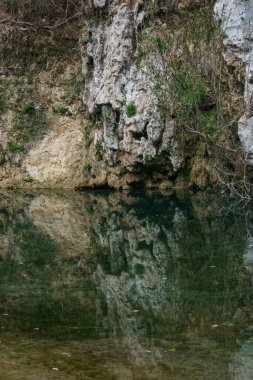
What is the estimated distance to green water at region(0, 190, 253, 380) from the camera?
7.38 m

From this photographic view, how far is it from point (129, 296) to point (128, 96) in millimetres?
16840

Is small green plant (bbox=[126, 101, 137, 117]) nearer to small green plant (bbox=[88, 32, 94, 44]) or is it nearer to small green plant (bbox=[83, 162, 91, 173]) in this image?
small green plant (bbox=[83, 162, 91, 173])

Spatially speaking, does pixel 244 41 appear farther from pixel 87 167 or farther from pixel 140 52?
pixel 87 167

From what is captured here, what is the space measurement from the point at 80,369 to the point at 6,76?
27.4 m

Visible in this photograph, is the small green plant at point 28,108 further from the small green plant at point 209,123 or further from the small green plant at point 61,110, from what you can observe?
the small green plant at point 209,123

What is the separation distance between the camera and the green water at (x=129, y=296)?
738 cm

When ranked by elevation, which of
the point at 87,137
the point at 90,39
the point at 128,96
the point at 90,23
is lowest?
the point at 87,137

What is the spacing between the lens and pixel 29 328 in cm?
900

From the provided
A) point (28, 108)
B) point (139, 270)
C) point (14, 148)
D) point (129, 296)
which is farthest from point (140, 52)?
point (129, 296)

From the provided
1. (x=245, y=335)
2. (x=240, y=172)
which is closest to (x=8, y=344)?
(x=245, y=335)

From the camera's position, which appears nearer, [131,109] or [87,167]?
[131,109]

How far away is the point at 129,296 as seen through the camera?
10.6 meters

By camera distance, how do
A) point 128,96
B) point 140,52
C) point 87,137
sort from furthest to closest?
point 87,137 < point 128,96 < point 140,52

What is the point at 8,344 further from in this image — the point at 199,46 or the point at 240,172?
the point at 199,46
